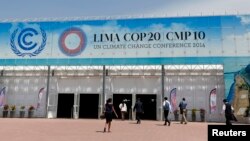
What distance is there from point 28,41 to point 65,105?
23.0 ft

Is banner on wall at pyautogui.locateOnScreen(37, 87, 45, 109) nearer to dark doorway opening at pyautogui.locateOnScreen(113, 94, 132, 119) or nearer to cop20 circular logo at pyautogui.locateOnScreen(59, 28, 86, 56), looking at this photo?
cop20 circular logo at pyautogui.locateOnScreen(59, 28, 86, 56)

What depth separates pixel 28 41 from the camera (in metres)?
28.2

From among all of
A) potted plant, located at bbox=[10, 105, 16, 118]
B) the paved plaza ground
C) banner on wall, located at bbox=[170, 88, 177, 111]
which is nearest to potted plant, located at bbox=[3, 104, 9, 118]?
potted plant, located at bbox=[10, 105, 16, 118]

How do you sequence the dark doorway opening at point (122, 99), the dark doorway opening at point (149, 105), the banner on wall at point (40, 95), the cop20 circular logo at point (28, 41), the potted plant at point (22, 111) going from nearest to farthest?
the dark doorway opening at point (149, 105), the dark doorway opening at point (122, 99), the potted plant at point (22, 111), the banner on wall at point (40, 95), the cop20 circular logo at point (28, 41)

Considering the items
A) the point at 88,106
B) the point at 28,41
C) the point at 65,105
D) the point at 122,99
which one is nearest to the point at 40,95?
the point at 65,105

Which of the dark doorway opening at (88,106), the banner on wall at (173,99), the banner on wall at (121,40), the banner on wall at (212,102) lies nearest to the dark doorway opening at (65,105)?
the dark doorway opening at (88,106)

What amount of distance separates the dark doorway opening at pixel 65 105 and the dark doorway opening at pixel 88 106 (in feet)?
2.97

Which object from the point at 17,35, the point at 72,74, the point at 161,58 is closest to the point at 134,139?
the point at 161,58

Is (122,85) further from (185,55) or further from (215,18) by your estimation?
(215,18)

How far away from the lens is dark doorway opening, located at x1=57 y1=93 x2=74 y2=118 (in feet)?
88.4

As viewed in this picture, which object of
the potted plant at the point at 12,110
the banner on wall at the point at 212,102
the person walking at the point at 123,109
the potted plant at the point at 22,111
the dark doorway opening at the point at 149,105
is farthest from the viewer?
the potted plant at the point at 12,110

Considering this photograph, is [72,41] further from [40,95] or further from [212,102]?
[212,102]

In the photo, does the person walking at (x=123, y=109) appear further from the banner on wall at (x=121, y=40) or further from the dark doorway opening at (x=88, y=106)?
the banner on wall at (x=121, y=40)

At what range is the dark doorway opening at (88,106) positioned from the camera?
2678cm
